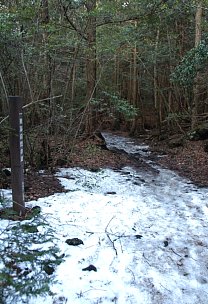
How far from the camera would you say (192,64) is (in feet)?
33.7

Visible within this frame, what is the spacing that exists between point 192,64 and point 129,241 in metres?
7.11

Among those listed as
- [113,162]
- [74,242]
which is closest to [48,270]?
[74,242]

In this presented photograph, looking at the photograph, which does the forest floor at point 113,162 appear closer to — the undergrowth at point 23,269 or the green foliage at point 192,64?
the undergrowth at point 23,269

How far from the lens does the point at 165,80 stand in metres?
22.5

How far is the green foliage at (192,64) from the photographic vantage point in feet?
32.0

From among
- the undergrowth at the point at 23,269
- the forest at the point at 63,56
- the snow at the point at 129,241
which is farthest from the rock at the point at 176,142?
the undergrowth at the point at 23,269

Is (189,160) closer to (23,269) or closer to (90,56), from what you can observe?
(90,56)

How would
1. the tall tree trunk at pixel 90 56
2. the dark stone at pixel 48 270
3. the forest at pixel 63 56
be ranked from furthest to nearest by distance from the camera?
the tall tree trunk at pixel 90 56 → the forest at pixel 63 56 → the dark stone at pixel 48 270

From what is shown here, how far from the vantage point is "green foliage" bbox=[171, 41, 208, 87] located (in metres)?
9.75

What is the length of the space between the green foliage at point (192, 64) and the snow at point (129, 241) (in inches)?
160

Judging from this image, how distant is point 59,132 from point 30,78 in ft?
5.63

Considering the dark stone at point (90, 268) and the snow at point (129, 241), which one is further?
the dark stone at point (90, 268)

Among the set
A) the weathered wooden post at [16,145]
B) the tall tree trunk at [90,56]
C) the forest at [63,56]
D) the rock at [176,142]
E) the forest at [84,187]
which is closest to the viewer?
the forest at [84,187]

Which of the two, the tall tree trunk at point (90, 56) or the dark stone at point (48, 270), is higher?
the tall tree trunk at point (90, 56)
